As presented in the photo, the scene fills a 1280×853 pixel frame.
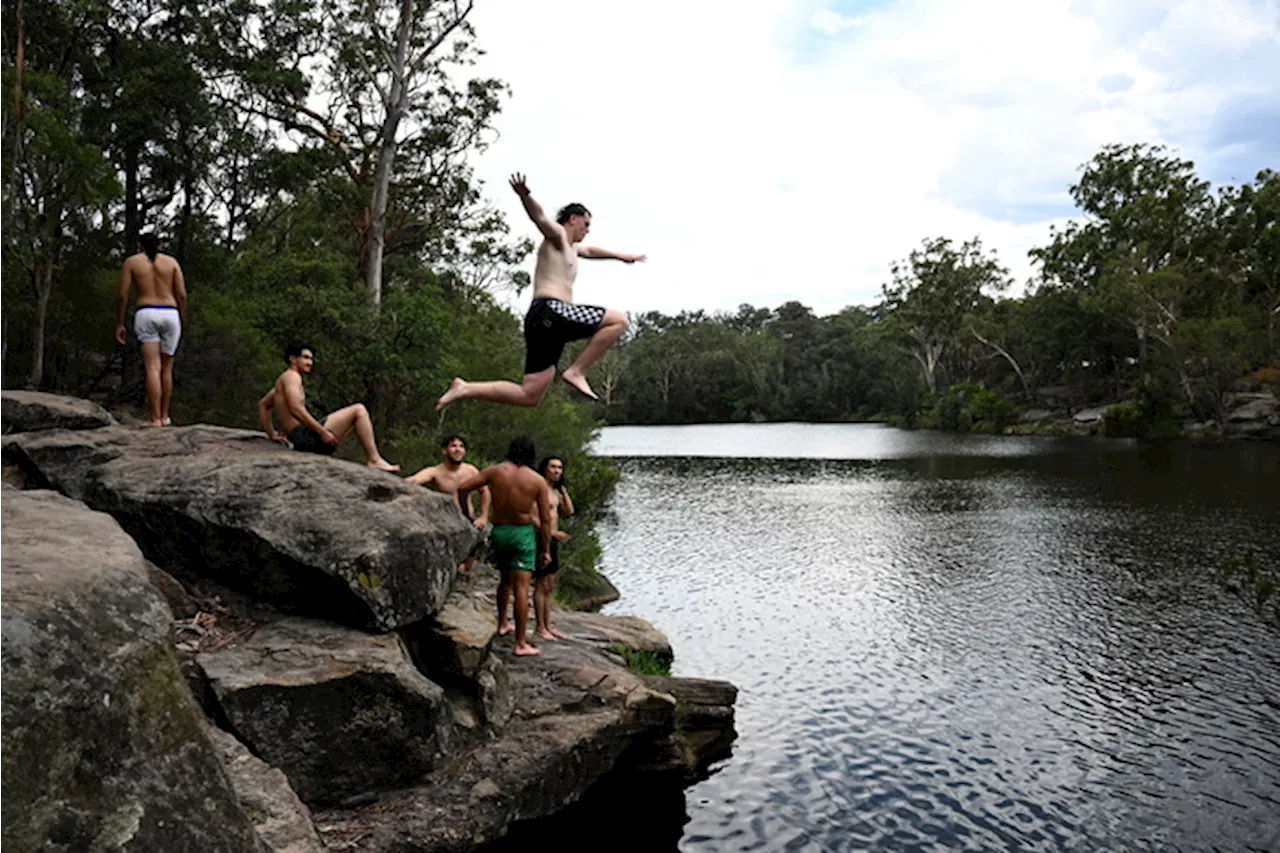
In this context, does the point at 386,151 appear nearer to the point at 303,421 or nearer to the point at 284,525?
the point at 303,421

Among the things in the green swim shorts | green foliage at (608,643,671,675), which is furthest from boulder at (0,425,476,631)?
green foliage at (608,643,671,675)

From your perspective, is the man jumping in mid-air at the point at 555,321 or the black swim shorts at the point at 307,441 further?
the black swim shorts at the point at 307,441

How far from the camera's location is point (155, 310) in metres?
9.75

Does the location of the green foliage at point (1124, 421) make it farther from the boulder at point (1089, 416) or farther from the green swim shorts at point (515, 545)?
the green swim shorts at point (515, 545)

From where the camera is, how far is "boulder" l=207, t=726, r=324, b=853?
525 centimetres

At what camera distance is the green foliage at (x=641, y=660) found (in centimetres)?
1214

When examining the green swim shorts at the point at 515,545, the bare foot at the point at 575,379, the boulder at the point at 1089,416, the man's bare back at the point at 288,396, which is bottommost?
the green swim shorts at the point at 515,545

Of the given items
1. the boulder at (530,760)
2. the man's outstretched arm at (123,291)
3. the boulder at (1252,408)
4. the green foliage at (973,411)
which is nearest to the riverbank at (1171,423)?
the boulder at (1252,408)

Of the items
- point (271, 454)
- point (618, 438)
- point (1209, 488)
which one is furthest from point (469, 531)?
point (618, 438)

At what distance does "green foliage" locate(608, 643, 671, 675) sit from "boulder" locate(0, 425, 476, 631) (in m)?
4.38

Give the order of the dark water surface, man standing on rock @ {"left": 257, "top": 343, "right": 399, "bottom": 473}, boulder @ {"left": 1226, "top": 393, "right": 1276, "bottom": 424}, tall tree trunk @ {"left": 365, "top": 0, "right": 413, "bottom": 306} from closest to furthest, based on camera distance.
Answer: man standing on rock @ {"left": 257, "top": 343, "right": 399, "bottom": 473}, the dark water surface, tall tree trunk @ {"left": 365, "top": 0, "right": 413, "bottom": 306}, boulder @ {"left": 1226, "top": 393, "right": 1276, "bottom": 424}

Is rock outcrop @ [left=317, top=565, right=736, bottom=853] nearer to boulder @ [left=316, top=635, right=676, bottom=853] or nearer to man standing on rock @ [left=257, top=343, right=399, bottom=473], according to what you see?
boulder @ [left=316, top=635, right=676, bottom=853]

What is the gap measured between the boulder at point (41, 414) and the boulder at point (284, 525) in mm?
1442

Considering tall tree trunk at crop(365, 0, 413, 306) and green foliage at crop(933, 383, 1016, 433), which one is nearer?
tall tree trunk at crop(365, 0, 413, 306)
